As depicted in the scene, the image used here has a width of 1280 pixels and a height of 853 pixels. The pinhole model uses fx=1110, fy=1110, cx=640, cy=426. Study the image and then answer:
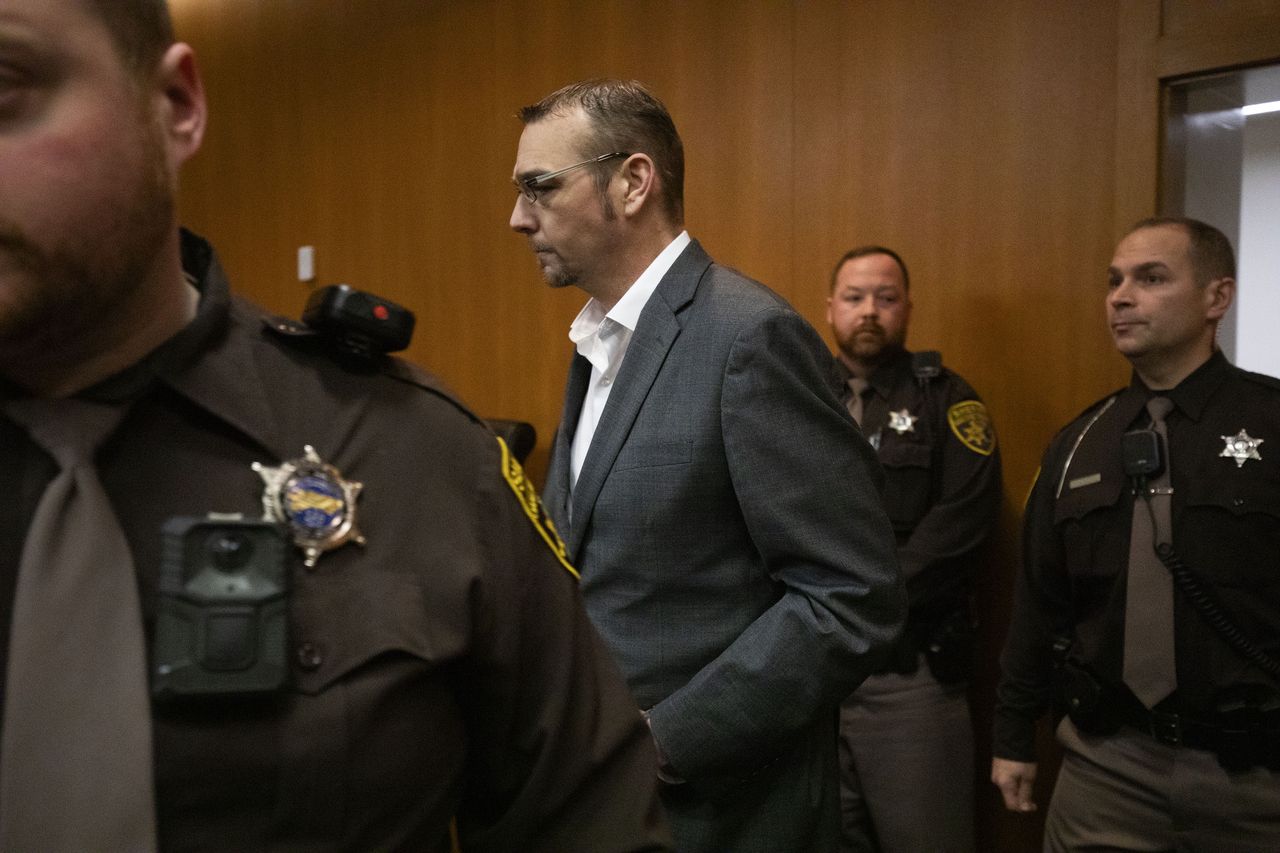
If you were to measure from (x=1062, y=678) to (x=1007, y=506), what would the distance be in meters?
0.79

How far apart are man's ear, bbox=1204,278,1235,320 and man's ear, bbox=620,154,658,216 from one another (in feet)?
4.46

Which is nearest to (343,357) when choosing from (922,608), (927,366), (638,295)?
(638,295)

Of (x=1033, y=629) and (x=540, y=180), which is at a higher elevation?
(x=540, y=180)

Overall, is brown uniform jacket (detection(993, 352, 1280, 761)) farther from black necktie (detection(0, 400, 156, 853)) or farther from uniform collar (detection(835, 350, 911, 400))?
black necktie (detection(0, 400, 156, 853))

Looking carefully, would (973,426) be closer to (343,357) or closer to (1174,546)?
(1174,546)

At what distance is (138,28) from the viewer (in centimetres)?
78

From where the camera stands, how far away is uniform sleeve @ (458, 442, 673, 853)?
88 cm

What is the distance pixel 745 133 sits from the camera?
3.62m

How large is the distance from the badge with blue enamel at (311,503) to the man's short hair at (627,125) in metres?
1.06

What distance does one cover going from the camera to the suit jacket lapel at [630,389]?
1606 mm

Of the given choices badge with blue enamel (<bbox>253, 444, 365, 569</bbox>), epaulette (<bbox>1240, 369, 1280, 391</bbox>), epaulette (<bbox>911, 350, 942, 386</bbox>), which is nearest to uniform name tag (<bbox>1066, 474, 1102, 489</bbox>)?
epaulette (<bbox>1240, 369, 1280, 391</bbox>)

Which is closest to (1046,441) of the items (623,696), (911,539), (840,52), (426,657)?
(911,539)

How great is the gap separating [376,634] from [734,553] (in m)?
0.82

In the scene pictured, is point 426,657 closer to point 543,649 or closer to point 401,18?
point 543,649
